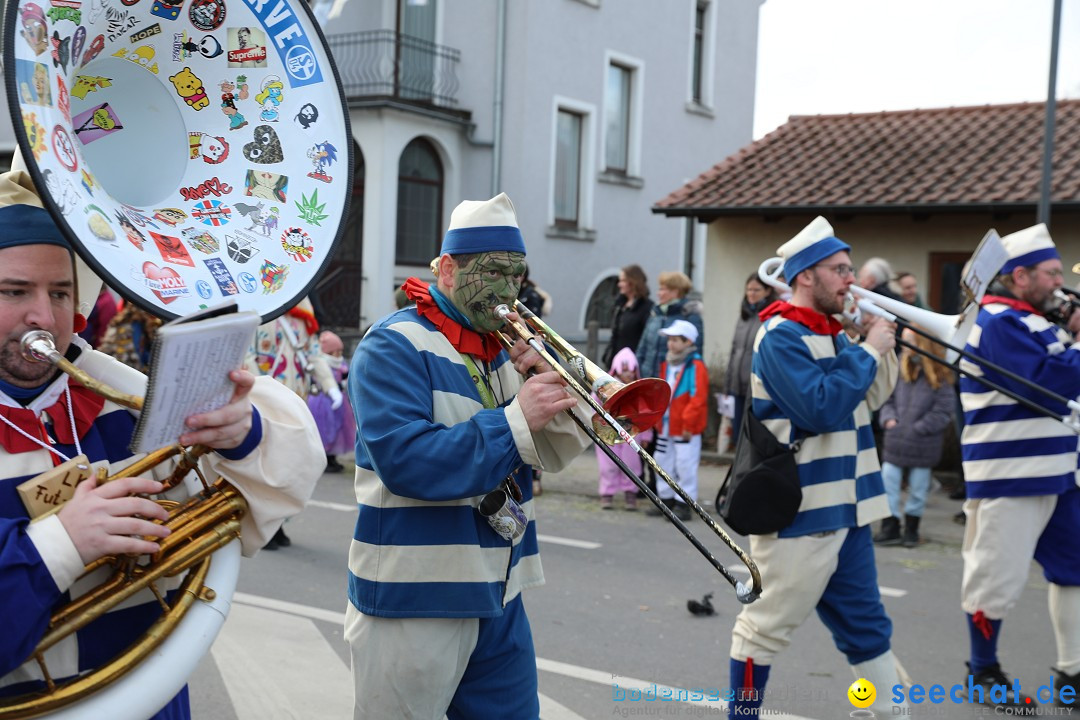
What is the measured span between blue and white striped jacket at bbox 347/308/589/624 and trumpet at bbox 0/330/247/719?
0.59 metres

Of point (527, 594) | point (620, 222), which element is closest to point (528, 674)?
point (527, 594)

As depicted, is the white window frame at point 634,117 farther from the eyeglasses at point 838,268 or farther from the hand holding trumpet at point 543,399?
the hand holding trumpet at point 543,399

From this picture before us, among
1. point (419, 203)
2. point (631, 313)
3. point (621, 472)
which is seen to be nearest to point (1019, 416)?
point (621, 472)

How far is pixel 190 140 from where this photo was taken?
2002 millimetres

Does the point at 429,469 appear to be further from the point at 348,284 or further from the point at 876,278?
the point at 348,284

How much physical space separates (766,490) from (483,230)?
1.61 metres

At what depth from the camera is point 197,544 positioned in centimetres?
189

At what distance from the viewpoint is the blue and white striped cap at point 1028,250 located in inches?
193

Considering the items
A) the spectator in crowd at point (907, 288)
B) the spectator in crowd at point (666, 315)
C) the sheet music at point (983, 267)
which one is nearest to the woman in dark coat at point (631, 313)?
the spectator in crowd at point (666, 315)

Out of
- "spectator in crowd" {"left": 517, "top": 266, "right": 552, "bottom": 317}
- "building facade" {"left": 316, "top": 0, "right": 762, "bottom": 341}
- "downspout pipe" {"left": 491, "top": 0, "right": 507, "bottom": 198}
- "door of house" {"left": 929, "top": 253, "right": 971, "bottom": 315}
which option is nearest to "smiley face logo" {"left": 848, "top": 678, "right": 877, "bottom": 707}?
"spectator in crowd" {"left": 517, "top": 266, "right": 552, "bottom": 317}

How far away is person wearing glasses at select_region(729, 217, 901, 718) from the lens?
150 inches

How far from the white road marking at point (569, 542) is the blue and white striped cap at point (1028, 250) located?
3492 mm

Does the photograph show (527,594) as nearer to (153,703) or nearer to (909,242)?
(153,703)

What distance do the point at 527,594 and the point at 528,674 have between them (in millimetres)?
3279
